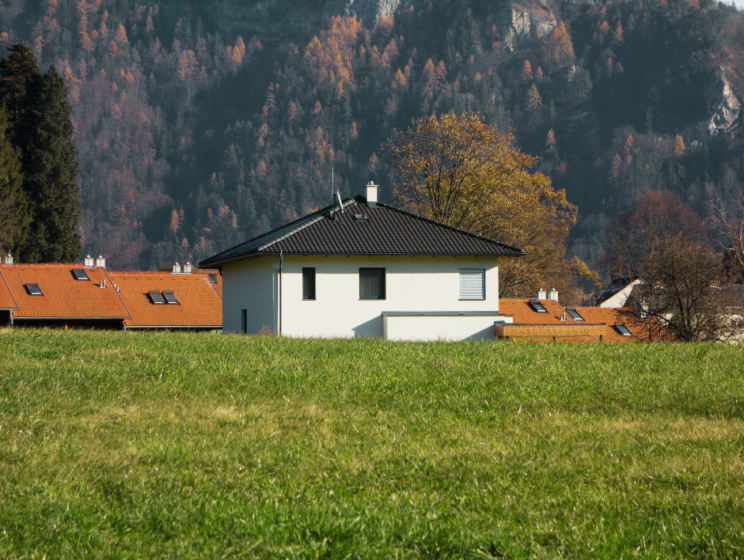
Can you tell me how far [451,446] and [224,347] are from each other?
8142mm

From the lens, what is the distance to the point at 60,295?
139 ft

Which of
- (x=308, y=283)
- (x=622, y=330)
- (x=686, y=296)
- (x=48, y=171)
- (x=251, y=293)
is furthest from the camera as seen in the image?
(x=48, y=171)

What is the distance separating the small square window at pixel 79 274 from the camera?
44125 millimetres

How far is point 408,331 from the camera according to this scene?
2995cm

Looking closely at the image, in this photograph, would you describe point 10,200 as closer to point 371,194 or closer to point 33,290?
point 33,290

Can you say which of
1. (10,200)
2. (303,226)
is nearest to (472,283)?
(303,226)

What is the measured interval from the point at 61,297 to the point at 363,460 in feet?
130

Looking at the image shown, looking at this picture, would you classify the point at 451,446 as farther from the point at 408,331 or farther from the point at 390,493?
the point at 408,331

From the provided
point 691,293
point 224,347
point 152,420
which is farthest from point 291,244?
point 152,420

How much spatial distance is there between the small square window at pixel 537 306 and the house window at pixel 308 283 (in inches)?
794

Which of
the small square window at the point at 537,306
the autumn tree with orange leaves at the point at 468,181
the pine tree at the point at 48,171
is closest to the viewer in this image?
the autumn tree with orange leaves at the point at 468,181

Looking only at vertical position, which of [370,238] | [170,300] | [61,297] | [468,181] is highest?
[468,181]

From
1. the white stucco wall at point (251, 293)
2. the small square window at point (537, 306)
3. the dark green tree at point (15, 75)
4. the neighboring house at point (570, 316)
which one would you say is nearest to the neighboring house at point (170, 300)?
the white stucco wall at point (251, 293)

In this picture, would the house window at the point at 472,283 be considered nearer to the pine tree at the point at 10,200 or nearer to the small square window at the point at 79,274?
the small square window at the point at 79,274
